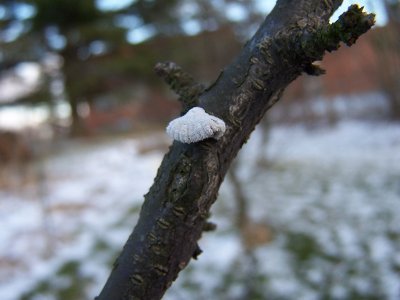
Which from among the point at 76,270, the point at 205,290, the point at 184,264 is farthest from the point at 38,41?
the point at 184,264

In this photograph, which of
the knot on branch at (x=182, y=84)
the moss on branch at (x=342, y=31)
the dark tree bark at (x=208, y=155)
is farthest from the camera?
the knot on branch at (x=182, y=84)

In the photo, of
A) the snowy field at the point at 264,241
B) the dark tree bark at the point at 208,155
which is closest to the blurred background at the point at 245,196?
the snowy field at the point at 264,241

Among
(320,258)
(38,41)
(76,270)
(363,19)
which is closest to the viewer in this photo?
(363,19)

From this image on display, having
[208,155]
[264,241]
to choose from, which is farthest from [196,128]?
[264,241]

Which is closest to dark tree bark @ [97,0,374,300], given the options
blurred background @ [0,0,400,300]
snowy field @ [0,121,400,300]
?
blurred background @ [0,0,400,300]

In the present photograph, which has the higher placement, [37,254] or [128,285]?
[37,254]

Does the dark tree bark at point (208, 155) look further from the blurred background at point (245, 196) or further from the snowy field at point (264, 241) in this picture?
the snowy field at point (264, 241)

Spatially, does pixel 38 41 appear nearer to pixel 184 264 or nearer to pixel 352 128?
pixel 352 128
